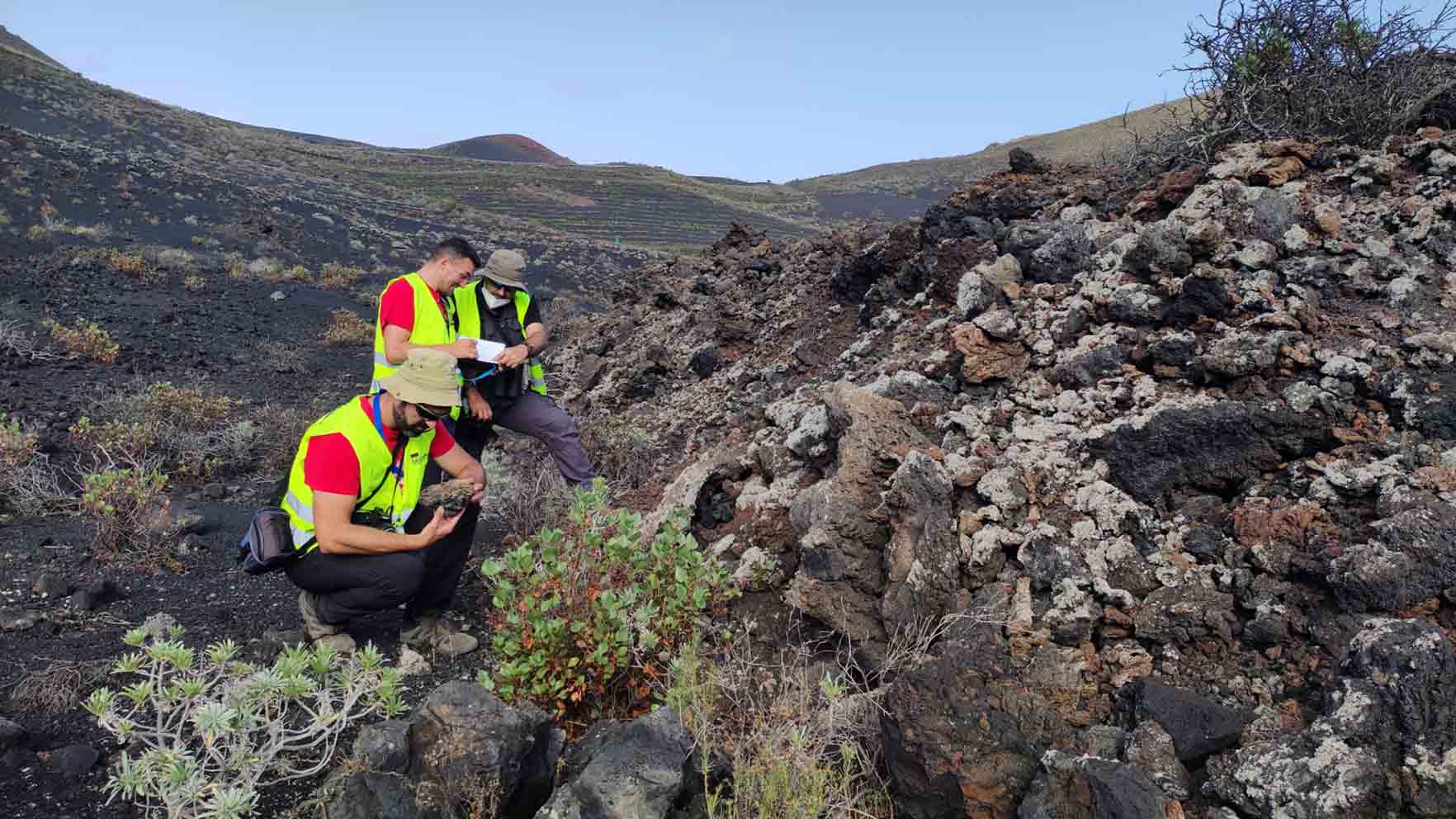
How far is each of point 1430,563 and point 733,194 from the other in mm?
44929

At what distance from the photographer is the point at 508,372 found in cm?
429

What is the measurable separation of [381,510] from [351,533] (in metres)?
0.20

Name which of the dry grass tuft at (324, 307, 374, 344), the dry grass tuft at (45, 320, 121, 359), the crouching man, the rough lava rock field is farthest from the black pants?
the dry grass tuft at (324, 307, 374, 344)

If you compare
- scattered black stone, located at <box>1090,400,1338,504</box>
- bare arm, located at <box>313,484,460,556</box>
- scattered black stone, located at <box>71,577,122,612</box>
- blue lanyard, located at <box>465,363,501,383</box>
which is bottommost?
scattered black stone, located at <box>71,577,122,612</box>

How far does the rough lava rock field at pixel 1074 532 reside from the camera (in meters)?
2.04

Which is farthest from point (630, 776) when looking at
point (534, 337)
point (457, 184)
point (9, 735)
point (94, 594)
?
point (457, 184)

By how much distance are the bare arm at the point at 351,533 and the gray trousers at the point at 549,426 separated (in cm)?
Answer: 117

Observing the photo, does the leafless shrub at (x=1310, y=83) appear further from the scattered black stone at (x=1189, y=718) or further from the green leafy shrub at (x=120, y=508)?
the green leafy shrub at (x=120, y=508)

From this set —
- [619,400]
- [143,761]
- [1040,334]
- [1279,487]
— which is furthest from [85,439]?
Answer: [1279,487]

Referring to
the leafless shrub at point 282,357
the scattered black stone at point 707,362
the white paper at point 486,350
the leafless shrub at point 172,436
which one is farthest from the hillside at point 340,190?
the white paper at point 486,350

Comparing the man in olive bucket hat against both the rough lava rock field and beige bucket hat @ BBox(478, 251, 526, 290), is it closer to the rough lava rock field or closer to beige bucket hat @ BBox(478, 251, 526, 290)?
beige bucket hat @ BBox(478, 251, 526, 290)

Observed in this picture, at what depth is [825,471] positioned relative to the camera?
3.61m

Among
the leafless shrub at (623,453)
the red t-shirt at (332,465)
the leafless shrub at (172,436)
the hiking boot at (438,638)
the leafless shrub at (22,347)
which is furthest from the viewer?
the leafless shrub at (22,347)

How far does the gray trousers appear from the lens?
440 centimetres
